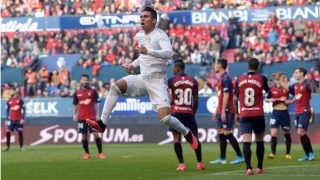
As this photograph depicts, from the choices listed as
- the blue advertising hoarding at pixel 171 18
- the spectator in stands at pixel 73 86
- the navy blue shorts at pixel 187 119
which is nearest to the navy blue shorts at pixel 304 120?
the navy blue shorts at pixel 187 119

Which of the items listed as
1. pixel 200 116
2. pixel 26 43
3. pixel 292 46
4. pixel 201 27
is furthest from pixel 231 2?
pixel 26 43

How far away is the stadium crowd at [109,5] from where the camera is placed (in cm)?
4131

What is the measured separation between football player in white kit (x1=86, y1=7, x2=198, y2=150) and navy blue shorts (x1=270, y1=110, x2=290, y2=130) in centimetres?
802

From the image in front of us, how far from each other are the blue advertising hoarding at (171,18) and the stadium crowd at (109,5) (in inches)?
12.1

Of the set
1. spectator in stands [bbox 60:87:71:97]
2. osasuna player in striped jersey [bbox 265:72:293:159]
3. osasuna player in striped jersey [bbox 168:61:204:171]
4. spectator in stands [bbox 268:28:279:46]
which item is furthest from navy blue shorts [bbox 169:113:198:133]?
spectator in stands [bbox 60:87:71:97]

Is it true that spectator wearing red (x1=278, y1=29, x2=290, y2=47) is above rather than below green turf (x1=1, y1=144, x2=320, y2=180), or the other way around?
above

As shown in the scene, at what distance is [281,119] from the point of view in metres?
24.0

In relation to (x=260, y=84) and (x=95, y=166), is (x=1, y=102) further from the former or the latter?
(x=260, y=84)

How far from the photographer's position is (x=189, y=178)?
1616 cm

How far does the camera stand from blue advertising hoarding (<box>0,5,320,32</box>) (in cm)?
4022

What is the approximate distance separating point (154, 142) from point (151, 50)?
68.1 feet

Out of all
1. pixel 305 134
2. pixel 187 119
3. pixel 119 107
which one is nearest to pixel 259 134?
pixel 187 119

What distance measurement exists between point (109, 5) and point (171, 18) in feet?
10.1

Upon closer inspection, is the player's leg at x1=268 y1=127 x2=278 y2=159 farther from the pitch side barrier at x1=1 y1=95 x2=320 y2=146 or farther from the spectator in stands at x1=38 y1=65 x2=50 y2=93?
the spectator in stands at x1=38 y1=65 x2=50 y2=93
